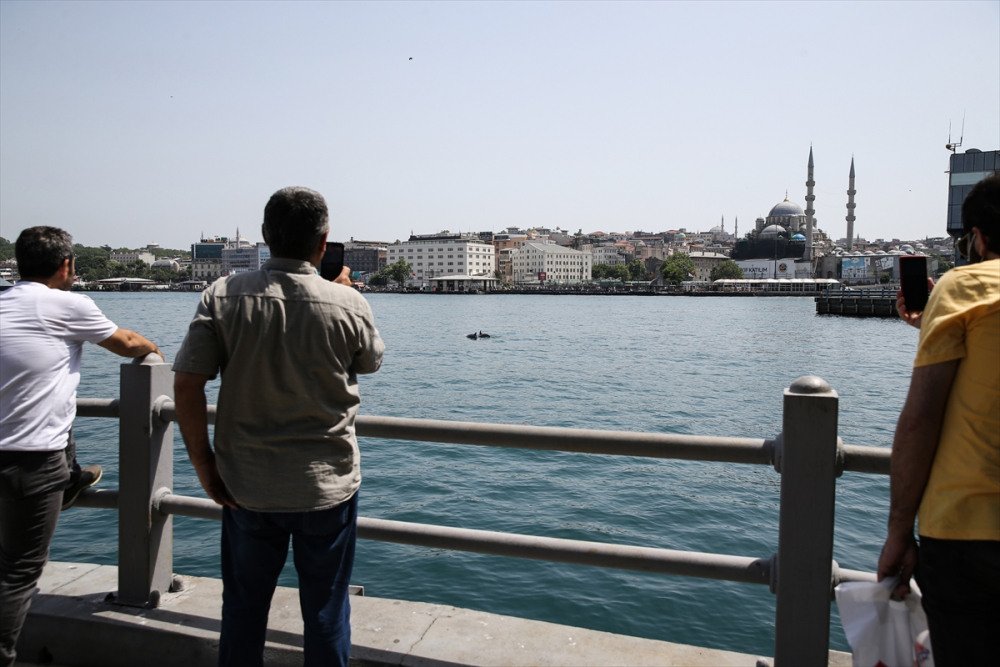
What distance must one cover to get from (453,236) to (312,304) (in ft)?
650

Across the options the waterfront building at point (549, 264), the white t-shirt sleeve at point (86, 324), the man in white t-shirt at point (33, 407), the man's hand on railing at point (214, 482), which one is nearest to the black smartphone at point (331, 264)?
the man's hand on railing at point (214, 482)

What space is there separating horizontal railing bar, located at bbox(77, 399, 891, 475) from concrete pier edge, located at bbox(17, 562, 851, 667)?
2.53 feet

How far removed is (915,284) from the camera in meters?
2.16

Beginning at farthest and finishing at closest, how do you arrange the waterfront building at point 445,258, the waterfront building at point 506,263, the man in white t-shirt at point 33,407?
the waterfront building at point 506,263, the waterfront building at point 445,258, the man in white t-shirt at point 33,407

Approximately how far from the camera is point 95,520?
908 cm

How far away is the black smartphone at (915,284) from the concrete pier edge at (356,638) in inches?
Answer: 50.6

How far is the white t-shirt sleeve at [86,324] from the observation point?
8.95 feet

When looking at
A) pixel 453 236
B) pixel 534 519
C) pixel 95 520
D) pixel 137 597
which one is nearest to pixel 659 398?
pixel 534 519

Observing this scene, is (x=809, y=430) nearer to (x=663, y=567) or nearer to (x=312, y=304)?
(x=663, y=567)

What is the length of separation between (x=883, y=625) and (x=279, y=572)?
5.41ft

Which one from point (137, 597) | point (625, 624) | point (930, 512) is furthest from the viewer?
point (625, 624)

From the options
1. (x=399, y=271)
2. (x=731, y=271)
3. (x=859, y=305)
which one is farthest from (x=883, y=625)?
(x=399, y=271)

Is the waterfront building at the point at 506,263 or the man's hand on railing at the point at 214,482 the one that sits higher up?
the waterfront building at the point at 506,263

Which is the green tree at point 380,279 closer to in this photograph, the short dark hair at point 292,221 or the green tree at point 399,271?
the green tree at point 399,271
